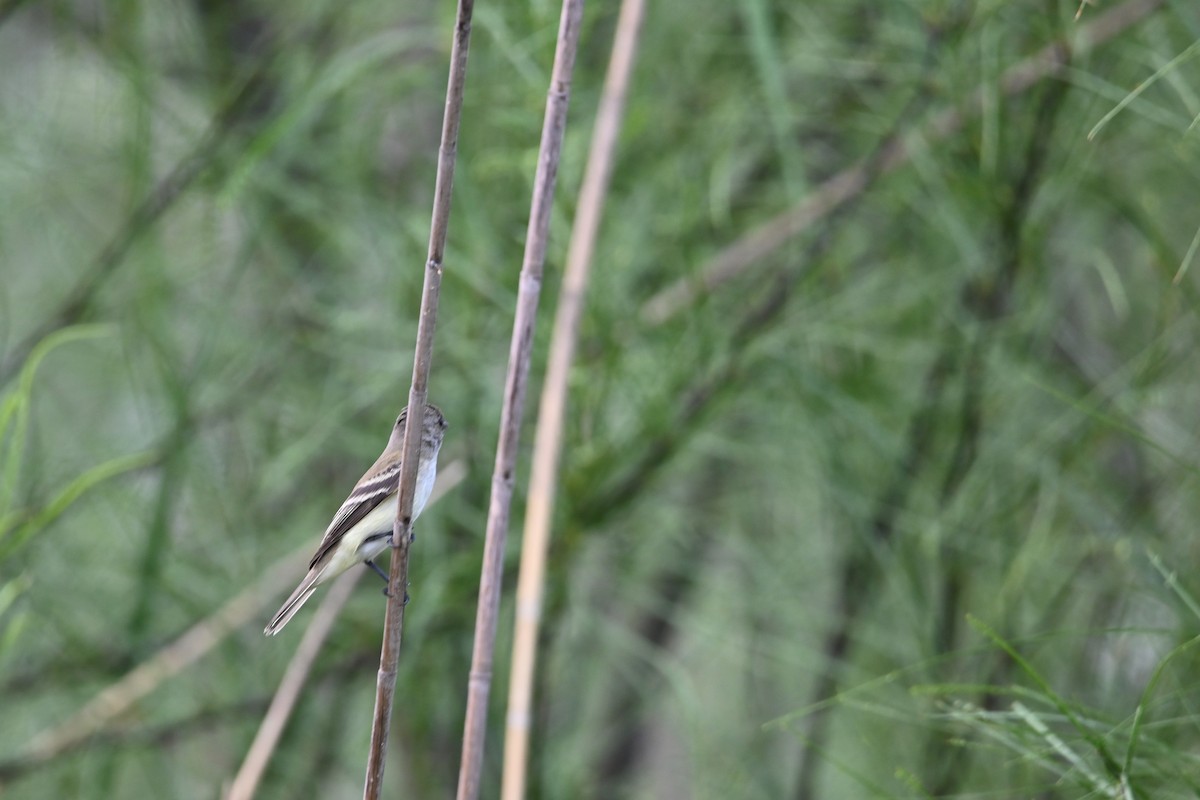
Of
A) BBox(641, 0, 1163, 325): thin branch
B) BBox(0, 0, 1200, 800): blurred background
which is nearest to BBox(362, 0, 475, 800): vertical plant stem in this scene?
BBox(0, 0, 1200, 800): blurred background

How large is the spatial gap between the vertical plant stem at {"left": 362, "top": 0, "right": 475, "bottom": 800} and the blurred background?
38.7 inches

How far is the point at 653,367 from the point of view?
2.41m

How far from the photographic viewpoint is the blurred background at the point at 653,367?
2402mm

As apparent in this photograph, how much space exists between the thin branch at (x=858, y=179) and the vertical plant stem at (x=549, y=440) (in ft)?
3.34

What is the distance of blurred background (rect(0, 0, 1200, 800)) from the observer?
7.88 feet

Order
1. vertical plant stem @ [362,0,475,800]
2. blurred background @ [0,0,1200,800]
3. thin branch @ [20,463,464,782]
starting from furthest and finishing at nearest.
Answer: blurred background @ [0,0,1200,800] → thin branch @ [20,463,464,782] → vertical plant stem @ [362,0,475,800]

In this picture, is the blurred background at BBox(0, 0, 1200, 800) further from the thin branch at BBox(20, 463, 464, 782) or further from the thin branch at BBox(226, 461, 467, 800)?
the thin branch at BBox(226, 461, 467, 800)

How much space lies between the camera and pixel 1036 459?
96.8 inches

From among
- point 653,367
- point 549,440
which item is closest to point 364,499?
point 549,440

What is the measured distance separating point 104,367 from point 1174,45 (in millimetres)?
2951

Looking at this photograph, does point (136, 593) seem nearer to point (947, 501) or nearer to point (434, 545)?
point (434, 545)

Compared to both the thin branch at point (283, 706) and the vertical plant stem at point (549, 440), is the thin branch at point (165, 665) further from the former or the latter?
the vertical plant stem at point (549, 440)

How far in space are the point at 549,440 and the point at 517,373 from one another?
9 cm

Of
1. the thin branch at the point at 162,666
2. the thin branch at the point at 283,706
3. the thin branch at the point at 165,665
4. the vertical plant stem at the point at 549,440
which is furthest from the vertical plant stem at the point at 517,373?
the thin branch at the point at 162,666
